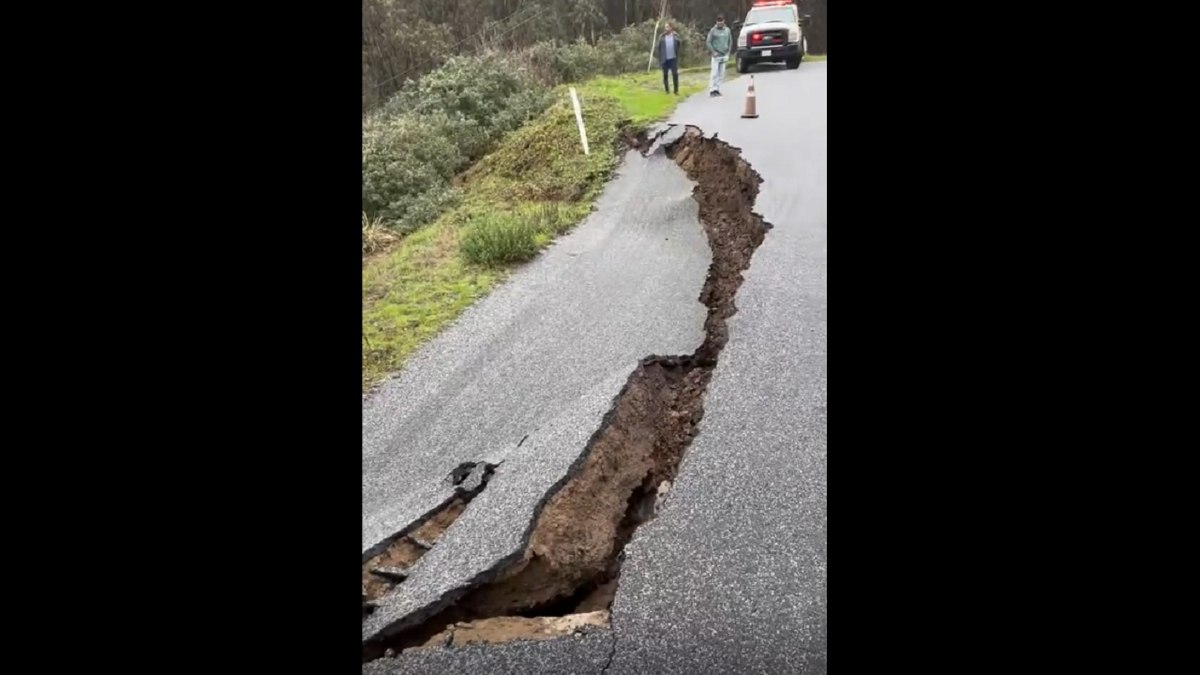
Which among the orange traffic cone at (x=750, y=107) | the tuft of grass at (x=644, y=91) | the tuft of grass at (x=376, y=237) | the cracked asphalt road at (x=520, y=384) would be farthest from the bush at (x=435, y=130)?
the orange traffic cone at (x=750, y=107)

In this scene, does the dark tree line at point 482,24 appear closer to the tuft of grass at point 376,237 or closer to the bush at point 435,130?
the bush at point 435,130

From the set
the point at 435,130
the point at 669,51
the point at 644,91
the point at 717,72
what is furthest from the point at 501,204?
the point at 717,72

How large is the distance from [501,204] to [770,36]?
17.2 feet

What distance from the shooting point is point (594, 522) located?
137 inches

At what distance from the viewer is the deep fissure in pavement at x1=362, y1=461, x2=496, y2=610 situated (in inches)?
130

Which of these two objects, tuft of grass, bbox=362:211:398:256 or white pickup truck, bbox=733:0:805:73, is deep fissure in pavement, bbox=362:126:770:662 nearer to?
tuft of grass, bbox=362:211:398:256

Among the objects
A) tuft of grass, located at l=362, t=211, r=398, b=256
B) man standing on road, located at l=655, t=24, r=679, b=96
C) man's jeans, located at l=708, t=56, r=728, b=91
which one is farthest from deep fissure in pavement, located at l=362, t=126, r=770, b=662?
man standing on road, located at l=655, t=24, r=679, b=96
